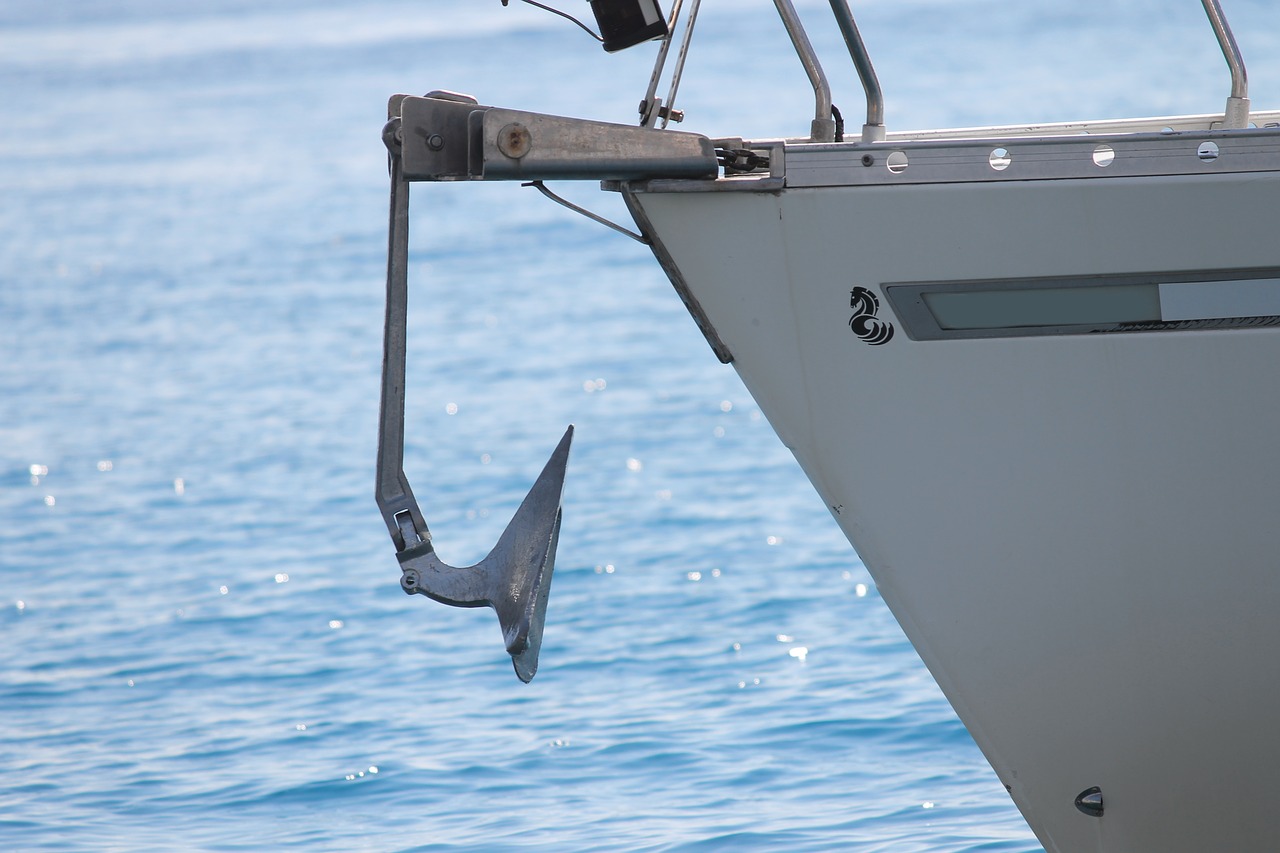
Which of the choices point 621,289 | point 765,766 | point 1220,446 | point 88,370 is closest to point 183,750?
point 765,766

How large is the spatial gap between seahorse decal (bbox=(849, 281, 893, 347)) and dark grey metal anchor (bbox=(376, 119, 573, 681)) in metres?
0.66

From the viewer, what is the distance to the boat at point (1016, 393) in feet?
10.3

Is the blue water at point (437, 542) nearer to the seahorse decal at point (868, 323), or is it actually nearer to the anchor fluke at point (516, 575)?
the anchor fluke at point (516, 575)

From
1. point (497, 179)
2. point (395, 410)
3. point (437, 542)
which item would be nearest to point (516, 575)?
point (395, 410)

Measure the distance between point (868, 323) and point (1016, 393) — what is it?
0.34 meters

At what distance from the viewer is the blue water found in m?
5.95

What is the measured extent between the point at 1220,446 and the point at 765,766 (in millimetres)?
3141

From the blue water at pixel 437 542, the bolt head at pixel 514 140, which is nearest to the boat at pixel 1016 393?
the bolt head at pixel 514 140

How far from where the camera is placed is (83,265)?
18875 millimetres

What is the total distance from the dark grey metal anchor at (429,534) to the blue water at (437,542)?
2.33 meters

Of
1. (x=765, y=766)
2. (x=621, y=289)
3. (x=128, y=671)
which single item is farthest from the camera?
(x=621, y=289)

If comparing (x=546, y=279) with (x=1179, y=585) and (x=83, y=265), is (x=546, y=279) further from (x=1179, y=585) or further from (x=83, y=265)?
(x=1179, y=585)

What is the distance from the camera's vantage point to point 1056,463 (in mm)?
3307

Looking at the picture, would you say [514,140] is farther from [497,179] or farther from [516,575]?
[516,575]
